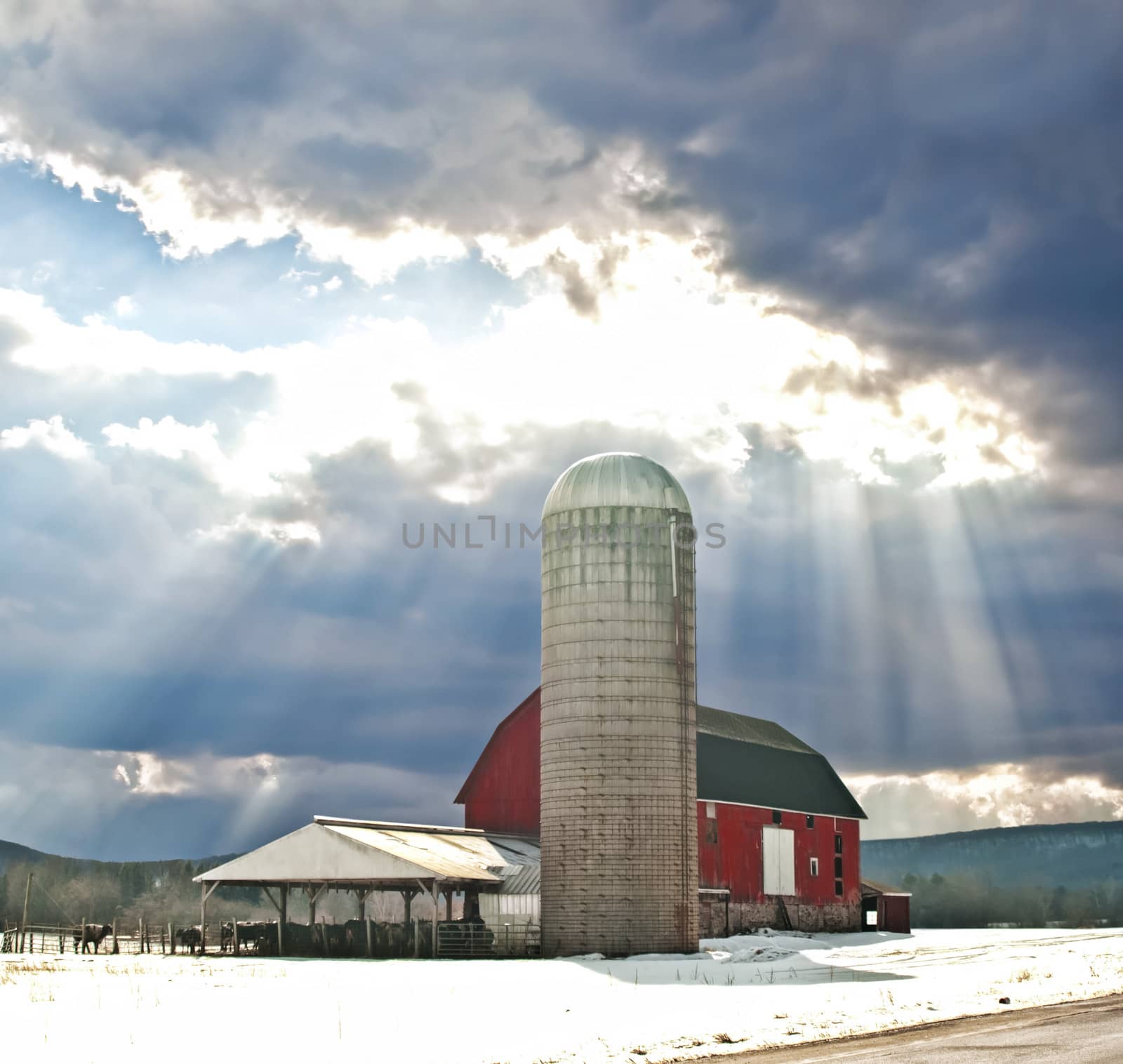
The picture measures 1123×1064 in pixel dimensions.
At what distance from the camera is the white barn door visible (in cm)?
6097

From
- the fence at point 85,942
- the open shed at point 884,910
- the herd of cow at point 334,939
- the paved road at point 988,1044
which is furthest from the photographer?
the open shed at point 884,910

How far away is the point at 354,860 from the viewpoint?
43.4 meters

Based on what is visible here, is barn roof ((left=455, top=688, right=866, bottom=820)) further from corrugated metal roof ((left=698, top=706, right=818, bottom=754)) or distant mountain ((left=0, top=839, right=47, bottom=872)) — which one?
distant mountain ((left=0, top=839, right=47, bottom=872))

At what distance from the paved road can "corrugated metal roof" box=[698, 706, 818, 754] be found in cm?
3998

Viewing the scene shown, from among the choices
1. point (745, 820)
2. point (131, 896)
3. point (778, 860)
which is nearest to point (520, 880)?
point (745, 820)

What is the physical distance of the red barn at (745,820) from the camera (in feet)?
190

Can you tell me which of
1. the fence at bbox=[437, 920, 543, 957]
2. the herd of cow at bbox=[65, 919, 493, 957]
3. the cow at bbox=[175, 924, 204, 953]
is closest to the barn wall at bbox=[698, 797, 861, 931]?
the fence at bbox=[437, 920, 543, 957]

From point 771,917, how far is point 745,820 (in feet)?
13.8

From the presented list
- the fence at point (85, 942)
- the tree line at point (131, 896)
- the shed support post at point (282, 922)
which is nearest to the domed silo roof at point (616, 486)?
the shed support post at point (282, 922)

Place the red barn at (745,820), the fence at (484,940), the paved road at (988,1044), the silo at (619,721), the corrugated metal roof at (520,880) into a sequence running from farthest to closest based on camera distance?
the red barn at (745,820) < the corrugated metal roof at (520,880) < the fence at (484,940) < the silo at (619,721) < the paved road at (988,1044)

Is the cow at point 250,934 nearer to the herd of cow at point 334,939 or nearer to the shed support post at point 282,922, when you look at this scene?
the herd of cow at point 334,939

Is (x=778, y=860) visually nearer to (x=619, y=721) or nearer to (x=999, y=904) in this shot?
(x=619, y=721)

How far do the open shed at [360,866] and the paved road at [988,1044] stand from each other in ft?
71.4

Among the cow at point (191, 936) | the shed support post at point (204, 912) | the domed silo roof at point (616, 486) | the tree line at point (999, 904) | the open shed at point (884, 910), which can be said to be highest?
the domed silo roof at point (616, 486)
